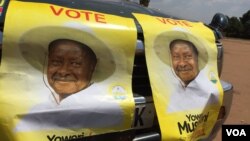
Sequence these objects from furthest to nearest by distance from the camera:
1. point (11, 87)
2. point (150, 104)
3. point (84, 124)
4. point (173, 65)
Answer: point (173, 65)
point (150, 104)
point (84, 124)
point (11, 87)

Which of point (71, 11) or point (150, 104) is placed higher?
point (71, 11)

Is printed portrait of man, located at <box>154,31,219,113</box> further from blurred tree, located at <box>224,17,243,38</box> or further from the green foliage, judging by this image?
blurred tree, located at <box>224,17,243,38</box>

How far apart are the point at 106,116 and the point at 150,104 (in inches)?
16.4

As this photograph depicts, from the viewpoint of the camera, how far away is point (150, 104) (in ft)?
9.56

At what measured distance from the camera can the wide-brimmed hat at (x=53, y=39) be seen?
240cm

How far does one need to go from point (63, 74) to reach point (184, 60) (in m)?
1.06

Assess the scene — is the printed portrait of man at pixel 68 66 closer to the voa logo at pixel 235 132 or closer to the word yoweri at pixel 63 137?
the word yoweri at pixel 63 137

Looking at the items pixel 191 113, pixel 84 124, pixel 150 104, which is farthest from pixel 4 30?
pixel 191 113

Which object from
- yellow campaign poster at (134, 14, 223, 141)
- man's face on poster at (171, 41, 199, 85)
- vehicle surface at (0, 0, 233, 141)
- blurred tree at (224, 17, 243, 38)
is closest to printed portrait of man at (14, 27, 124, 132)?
vehicle surface at (0, 0, 233, 141)

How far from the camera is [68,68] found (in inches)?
99.7

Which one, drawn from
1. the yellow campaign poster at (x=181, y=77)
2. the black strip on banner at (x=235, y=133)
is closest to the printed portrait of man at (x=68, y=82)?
the yellow campaign poster at (x=181, y=77)

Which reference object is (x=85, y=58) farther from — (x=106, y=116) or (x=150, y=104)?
(x=150, y=104)

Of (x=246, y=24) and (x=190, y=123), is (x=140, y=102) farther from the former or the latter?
(x=246, y=24)

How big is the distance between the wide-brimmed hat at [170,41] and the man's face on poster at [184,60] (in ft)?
0.16
